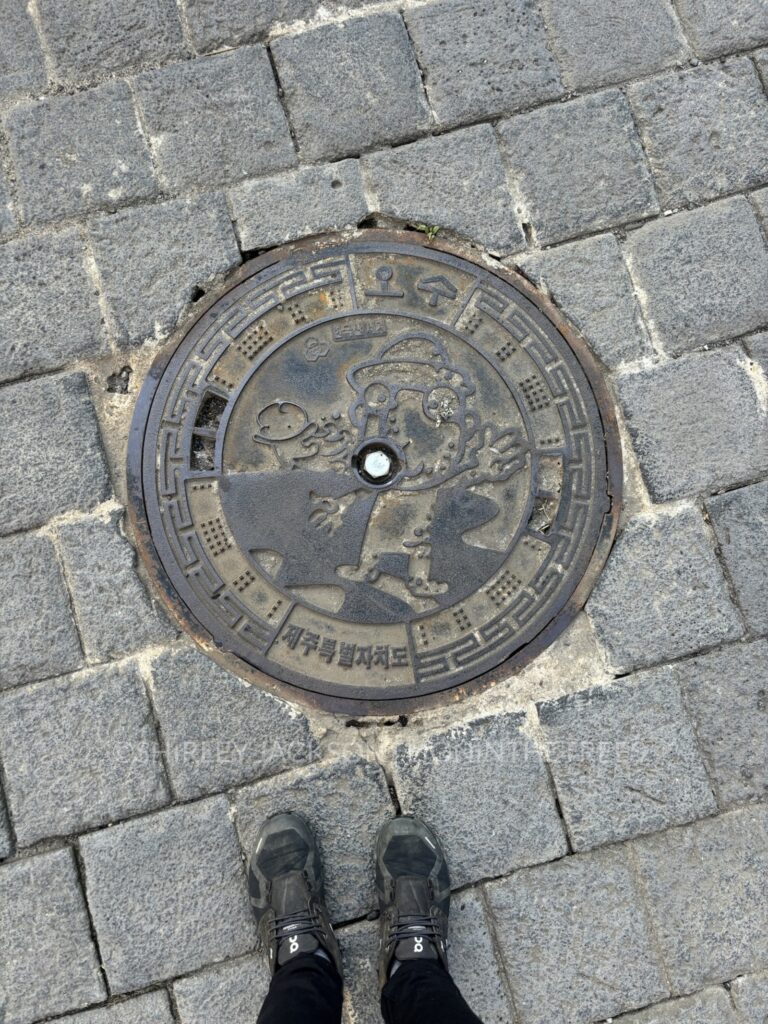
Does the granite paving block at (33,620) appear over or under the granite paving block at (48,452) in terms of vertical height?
under

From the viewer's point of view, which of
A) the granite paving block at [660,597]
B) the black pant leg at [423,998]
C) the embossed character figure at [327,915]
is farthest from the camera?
the granite paving block at [660,597]

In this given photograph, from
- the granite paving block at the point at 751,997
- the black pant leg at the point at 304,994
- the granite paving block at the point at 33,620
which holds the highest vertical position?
the granite paving block at the point at 33,620

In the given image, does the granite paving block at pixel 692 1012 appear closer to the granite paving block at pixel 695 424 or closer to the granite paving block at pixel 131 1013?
the granite paving block at pixel 131 1013

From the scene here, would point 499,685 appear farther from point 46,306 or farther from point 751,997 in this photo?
point 46,306

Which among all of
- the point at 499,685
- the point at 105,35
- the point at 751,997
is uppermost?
the point at 105,35

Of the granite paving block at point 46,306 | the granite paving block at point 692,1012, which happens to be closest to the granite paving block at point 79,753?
the granite paving block at point 46,306

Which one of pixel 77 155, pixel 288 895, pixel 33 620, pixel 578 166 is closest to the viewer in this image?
pixel 288 895

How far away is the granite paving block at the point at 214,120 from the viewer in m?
3.22

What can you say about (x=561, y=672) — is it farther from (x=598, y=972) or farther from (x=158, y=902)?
(x=158, y=902)

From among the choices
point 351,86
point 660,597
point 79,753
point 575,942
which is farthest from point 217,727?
point 351,86

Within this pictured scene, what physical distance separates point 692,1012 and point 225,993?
161 cm

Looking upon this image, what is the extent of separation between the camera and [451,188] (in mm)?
3266

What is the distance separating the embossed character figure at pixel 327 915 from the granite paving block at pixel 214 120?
2408 millimetres

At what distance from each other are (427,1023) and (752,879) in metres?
1.30
